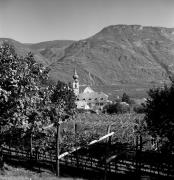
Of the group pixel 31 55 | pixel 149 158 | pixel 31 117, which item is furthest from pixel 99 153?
pixel 31 55

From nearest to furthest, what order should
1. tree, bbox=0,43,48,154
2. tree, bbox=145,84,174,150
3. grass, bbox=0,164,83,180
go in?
tree, bbox=0,43,48,154, grass, bbox=0,164,83,180, tree, bbox=145,84,174,150

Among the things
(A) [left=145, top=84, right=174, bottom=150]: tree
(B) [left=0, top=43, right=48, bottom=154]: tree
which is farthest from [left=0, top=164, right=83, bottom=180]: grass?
(A) [left=145, top=84, right=174, bottom=150]: tree

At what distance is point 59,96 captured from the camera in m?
24.2

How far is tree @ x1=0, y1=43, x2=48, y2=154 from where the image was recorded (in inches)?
724

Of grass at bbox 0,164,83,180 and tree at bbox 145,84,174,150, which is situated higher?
tree at bbox 145,84,174,150

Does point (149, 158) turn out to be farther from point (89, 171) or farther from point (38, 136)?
point (38, 136)

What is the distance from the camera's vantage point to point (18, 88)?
18.8 m

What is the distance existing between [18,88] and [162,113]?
34.6ft

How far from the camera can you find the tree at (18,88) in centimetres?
1839

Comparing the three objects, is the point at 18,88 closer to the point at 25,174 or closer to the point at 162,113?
the point at 25,174

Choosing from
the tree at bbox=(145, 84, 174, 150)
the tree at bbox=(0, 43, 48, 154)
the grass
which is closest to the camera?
the tree at bbox=(0, 43, 48, 154)

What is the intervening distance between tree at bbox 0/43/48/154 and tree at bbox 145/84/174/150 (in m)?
8.32

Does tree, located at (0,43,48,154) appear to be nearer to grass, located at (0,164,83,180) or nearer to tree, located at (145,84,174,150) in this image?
grass, located at (0,164,83,180)

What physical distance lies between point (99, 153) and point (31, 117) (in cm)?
1447
